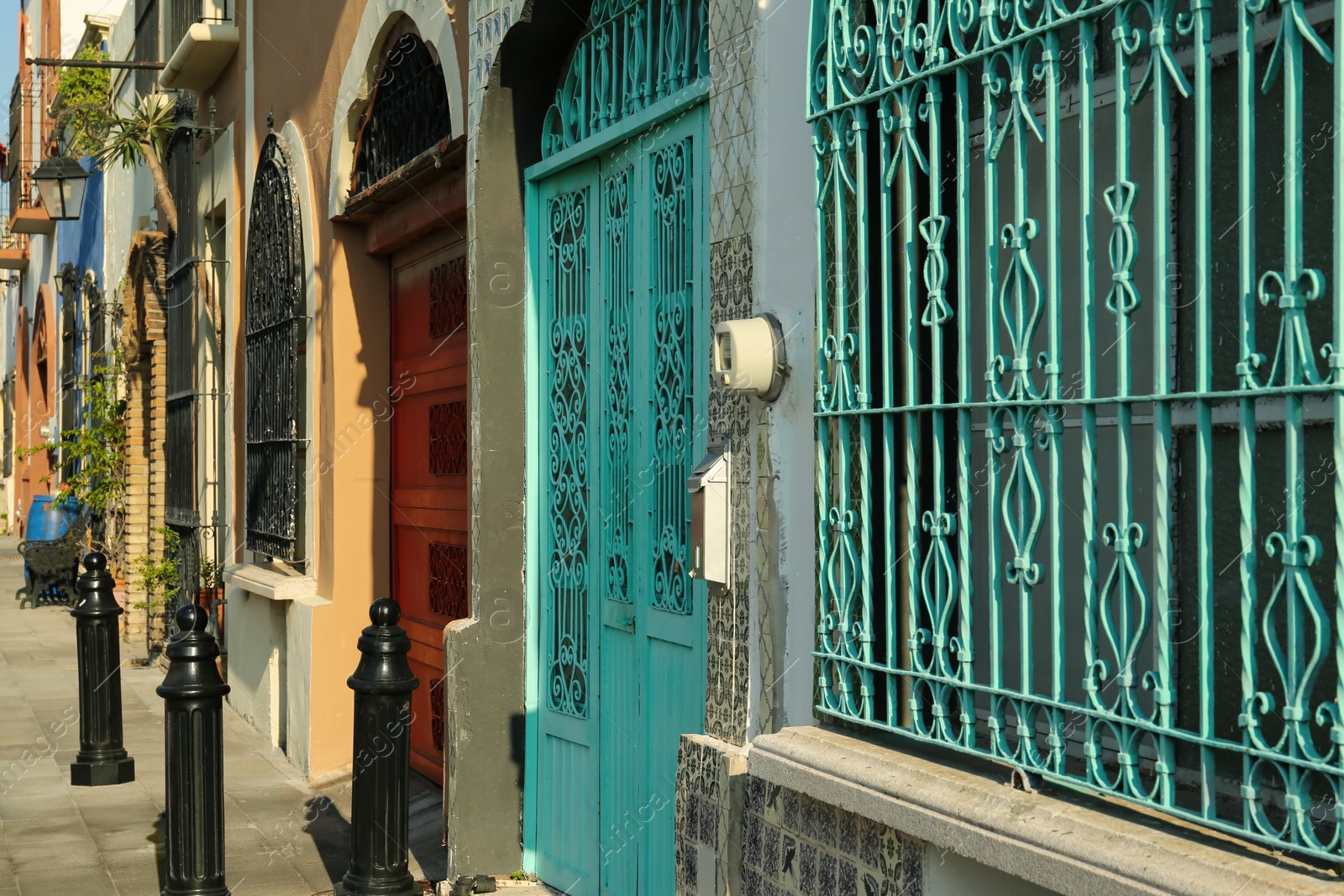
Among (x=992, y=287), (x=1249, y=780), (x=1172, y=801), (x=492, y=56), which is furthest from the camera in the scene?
(x=492, y=56)

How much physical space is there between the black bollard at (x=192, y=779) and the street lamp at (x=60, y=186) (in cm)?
907

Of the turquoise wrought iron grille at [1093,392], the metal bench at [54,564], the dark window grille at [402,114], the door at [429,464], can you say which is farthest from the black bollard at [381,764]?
the metal bench at [54,564]

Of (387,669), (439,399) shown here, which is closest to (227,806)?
(439,399)

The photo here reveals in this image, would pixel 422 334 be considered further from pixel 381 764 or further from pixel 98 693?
pixel 381 764

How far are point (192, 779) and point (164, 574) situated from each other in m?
7.02

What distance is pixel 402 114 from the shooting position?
7.09 meters

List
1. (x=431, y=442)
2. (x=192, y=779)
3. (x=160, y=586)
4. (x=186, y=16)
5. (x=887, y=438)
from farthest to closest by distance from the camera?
(x=160, y=586)
(x=186, y=16)
(x=431, y=442)
(x=192, y=779)
(x=887, y=438)

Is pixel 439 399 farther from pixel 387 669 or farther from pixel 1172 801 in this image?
pixel 1172 801

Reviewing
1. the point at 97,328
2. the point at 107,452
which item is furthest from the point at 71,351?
the point at 107,452

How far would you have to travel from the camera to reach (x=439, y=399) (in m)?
7.36

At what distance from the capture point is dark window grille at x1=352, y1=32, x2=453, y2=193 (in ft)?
21.8

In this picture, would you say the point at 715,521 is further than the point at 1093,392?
Yes

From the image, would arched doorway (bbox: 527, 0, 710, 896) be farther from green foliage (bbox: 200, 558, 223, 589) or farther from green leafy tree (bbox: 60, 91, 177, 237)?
green leafy tree (bbox: 60, 91, 177, 237)

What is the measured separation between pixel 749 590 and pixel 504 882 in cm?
241
